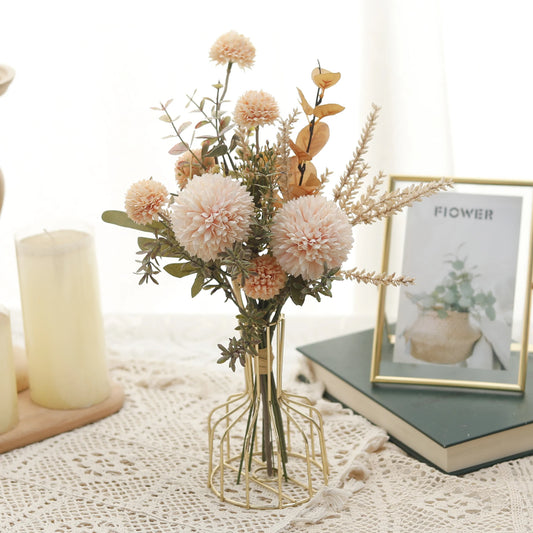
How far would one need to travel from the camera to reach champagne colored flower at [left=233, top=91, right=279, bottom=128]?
74cm

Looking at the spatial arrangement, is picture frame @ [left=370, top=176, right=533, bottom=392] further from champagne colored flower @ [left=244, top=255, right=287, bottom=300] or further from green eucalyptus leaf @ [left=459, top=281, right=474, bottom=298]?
champagne colored flower @ [left=244, top=255, right=287, bottom=300]

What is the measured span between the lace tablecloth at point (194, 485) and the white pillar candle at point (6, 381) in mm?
42

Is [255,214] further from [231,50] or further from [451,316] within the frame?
[451,316]

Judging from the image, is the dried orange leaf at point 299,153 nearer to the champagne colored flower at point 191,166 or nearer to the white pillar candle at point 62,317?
the champagne colored flower at point 191,166

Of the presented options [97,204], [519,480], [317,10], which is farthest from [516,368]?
[97,204]

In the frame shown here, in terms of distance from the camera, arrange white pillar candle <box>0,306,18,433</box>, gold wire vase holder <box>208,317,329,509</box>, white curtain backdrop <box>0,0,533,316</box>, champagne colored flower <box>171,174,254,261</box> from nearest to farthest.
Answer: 1. champagne colored flower <box>171,174,254,261</box>
2. gold wire vase holder <box>208,317,329,509</box>
3. white pillar candle <box>0,306,18,433</box>
4. white curtain backdrop <box>0,0,533,316</box>

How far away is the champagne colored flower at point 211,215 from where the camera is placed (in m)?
0.69

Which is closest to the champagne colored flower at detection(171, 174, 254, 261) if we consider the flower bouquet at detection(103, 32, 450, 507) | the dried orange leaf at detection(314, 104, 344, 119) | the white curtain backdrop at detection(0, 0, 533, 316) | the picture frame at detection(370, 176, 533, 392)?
the flower bouquet at detection(103, 32, 450, 507)

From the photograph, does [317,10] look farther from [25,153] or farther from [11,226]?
[11,226]

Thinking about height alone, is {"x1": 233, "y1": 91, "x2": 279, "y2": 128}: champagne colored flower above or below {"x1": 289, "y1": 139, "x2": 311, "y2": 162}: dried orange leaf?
above

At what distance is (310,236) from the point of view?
0.70 metres

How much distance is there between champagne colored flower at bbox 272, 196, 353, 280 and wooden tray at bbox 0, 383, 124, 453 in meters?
0.45

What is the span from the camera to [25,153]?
141 centimetres

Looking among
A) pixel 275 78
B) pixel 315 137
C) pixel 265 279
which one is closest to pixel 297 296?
pixel 265 279
